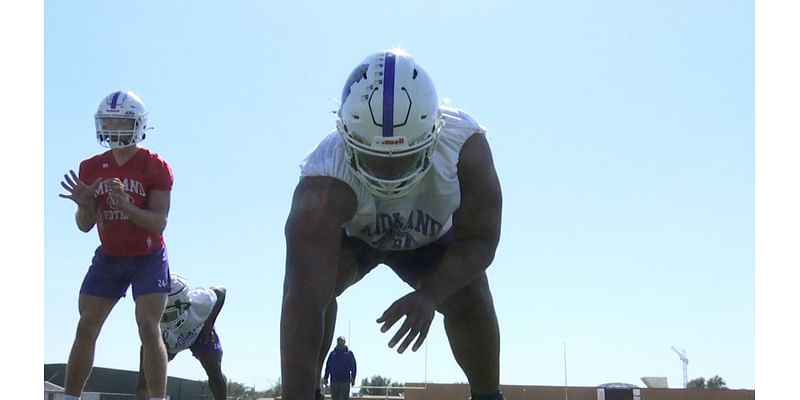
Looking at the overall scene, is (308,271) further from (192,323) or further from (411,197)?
(192,323)

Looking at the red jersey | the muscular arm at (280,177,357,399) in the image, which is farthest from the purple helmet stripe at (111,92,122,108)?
the muscular arm at (280,177,357,399)

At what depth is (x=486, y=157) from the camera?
3.84m

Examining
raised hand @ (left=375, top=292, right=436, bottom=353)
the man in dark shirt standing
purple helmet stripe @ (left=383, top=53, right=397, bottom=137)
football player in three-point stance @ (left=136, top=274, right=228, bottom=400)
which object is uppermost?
purple helmet stripe @ (left=383, top=53, right=397, bottom=137)

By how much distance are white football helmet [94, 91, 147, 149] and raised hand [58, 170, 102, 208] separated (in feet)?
0.98

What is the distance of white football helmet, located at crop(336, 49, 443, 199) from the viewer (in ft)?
10.5

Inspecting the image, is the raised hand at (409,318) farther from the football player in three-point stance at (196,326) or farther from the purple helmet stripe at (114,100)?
the football player in three-point stance at (196,326)

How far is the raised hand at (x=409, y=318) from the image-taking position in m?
2.96

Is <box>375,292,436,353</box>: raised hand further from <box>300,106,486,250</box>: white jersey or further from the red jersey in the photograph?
the red jersey

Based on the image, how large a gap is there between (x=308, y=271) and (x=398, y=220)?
0.70m

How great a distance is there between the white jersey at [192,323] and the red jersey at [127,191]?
117 inches

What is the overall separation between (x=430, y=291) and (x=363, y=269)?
106cm

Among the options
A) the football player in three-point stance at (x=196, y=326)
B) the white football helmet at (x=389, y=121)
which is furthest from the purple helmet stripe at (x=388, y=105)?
the football player in three-point stance at (x=196, y=326)

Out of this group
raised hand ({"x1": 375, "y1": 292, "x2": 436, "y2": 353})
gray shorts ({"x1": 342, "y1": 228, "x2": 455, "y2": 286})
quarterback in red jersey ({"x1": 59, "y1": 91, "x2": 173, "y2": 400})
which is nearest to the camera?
raised hand ({"x1": 375, "y1": 292, "x2": 436, "y2": 353})
